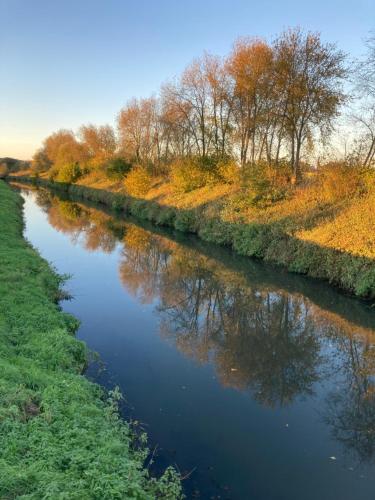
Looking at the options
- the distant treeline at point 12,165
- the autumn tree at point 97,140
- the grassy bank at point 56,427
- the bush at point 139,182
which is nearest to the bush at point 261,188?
the bush at point 139,182

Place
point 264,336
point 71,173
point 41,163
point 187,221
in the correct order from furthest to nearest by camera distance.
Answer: point 41,163
point 71,173
point 187,221
point 264,336

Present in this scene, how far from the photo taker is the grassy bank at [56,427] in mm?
4105

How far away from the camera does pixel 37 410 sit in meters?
5.62

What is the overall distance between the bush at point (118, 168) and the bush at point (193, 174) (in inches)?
569

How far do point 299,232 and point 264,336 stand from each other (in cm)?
893

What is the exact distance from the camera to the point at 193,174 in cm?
3195

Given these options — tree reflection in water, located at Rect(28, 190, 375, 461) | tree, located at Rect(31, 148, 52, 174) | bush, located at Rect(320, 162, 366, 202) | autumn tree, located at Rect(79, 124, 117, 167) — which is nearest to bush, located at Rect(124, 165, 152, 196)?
tree reflection in water, located at Rect(28, 190, 375, 461)

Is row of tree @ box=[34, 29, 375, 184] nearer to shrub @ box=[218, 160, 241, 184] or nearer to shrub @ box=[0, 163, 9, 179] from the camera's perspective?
shrub @ box=[218, 160, 241, 184]

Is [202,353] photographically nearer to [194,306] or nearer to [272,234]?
[194,306]

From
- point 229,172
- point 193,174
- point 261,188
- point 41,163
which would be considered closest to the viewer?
point 261,188

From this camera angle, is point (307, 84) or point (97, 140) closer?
point (307, 84)

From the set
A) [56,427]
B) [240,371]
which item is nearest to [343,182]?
[240,371]

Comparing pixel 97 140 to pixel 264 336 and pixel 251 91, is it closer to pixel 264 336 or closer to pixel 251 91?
pixel 251 91

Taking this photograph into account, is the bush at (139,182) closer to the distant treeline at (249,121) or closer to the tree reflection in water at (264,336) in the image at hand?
the distant treeline at (249,121)
